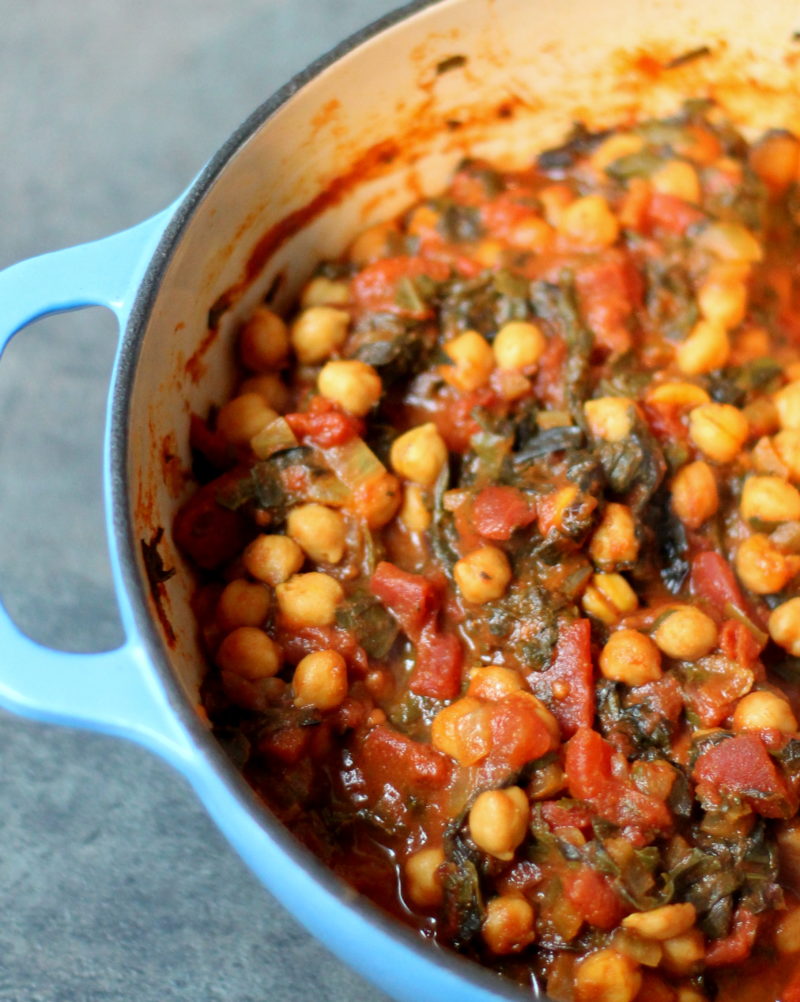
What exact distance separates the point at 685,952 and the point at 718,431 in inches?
51.7

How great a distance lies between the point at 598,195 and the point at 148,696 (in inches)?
85.6

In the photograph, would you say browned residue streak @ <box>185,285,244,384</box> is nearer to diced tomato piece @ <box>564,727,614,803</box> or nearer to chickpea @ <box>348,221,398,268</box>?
chickpea @ <box>348,221,398,268</box>

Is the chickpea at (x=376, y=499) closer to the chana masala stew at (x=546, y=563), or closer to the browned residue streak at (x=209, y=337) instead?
the chana masala stew at (x=546, y=563)

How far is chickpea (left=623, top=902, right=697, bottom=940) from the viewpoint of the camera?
7.17ft

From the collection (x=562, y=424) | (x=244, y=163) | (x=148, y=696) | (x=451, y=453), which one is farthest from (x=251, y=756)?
(x=244, y=163)

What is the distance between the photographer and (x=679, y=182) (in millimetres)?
3205

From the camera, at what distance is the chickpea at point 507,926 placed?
7.47ft

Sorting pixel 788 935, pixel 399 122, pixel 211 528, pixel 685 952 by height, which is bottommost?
pixel 788 935

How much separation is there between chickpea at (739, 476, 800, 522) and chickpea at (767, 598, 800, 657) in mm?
231

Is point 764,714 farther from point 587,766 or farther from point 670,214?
point 670,214

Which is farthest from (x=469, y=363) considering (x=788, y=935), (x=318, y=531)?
(x=788, y=935)

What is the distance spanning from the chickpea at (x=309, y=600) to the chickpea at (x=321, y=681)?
12 cm

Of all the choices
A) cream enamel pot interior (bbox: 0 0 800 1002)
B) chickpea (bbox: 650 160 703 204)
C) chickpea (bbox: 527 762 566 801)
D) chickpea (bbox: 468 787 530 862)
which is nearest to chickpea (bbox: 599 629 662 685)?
chickpea (bbox: 527 762 566 801)

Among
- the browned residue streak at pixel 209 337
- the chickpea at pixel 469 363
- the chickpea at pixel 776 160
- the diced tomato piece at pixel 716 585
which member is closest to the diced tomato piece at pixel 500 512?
the chickpea at pixel 469 363
